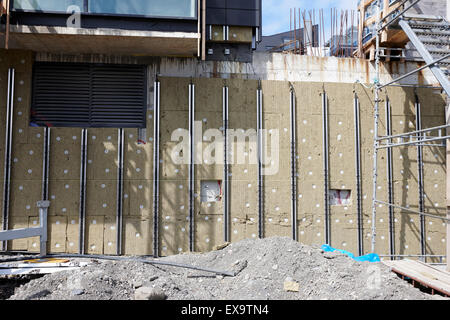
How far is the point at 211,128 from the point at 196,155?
0.87m

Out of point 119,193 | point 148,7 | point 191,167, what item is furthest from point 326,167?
point 148,7

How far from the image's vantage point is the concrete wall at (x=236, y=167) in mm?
8797

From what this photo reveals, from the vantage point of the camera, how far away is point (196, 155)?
361 inches

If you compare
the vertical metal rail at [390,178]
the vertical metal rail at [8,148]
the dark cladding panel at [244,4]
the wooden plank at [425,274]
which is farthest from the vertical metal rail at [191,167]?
the vertical metal rail at [390,178]

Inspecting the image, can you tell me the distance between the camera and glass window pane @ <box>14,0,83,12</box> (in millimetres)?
8164

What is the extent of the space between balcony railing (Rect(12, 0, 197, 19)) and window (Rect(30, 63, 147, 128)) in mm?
1453

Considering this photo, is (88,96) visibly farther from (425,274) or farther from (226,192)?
(425,274)

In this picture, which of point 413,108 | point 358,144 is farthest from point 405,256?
point 413,108

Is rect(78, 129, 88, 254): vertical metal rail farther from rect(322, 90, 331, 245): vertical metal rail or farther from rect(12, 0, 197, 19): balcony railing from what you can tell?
rect(322, 90, 331, 245): vertical metal rail

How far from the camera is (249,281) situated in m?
5.70

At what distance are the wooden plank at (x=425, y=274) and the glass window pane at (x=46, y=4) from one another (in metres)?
9.68

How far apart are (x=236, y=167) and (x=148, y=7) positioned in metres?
4.79

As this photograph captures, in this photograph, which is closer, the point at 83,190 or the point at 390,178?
the point at 83,190

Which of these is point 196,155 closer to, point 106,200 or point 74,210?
point 106,200
